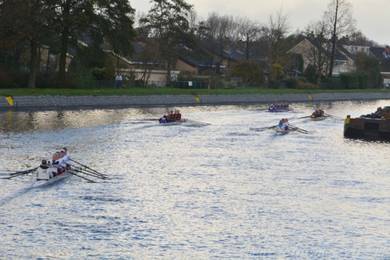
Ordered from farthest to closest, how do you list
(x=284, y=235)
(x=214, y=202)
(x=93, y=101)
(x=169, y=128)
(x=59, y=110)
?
1. (x=93, y=101)
2. (x=59, y=110)
3. (x=169, y=128)
4. (x=214, y=202)
5. (x=284, y=235)

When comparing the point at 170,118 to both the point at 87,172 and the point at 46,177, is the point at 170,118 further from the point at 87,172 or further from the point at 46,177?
the point at 46,177

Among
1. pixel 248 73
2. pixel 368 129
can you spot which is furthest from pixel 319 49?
pixel 368 129

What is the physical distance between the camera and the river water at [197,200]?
72.5 feet

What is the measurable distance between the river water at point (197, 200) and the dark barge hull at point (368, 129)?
6129 millimetres

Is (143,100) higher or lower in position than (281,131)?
higher

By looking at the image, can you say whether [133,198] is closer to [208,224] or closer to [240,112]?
[208,224]

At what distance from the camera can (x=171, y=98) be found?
84.2 metres

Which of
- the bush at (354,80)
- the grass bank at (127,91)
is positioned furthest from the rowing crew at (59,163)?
the bush at (354,80)

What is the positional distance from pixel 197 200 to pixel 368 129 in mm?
30362

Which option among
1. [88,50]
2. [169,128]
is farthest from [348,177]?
[88,50]

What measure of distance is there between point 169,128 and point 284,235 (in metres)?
31.3

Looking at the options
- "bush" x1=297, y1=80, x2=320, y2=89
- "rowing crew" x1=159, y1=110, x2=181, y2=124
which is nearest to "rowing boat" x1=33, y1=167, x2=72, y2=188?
"rowing crew" x1=159, y1=110, x2=181, y2=124

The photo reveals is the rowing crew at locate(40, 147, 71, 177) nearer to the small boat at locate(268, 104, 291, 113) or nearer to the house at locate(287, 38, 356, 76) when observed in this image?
the small boat at locate(268, 104, 291, 113)

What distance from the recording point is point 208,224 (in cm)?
2455
